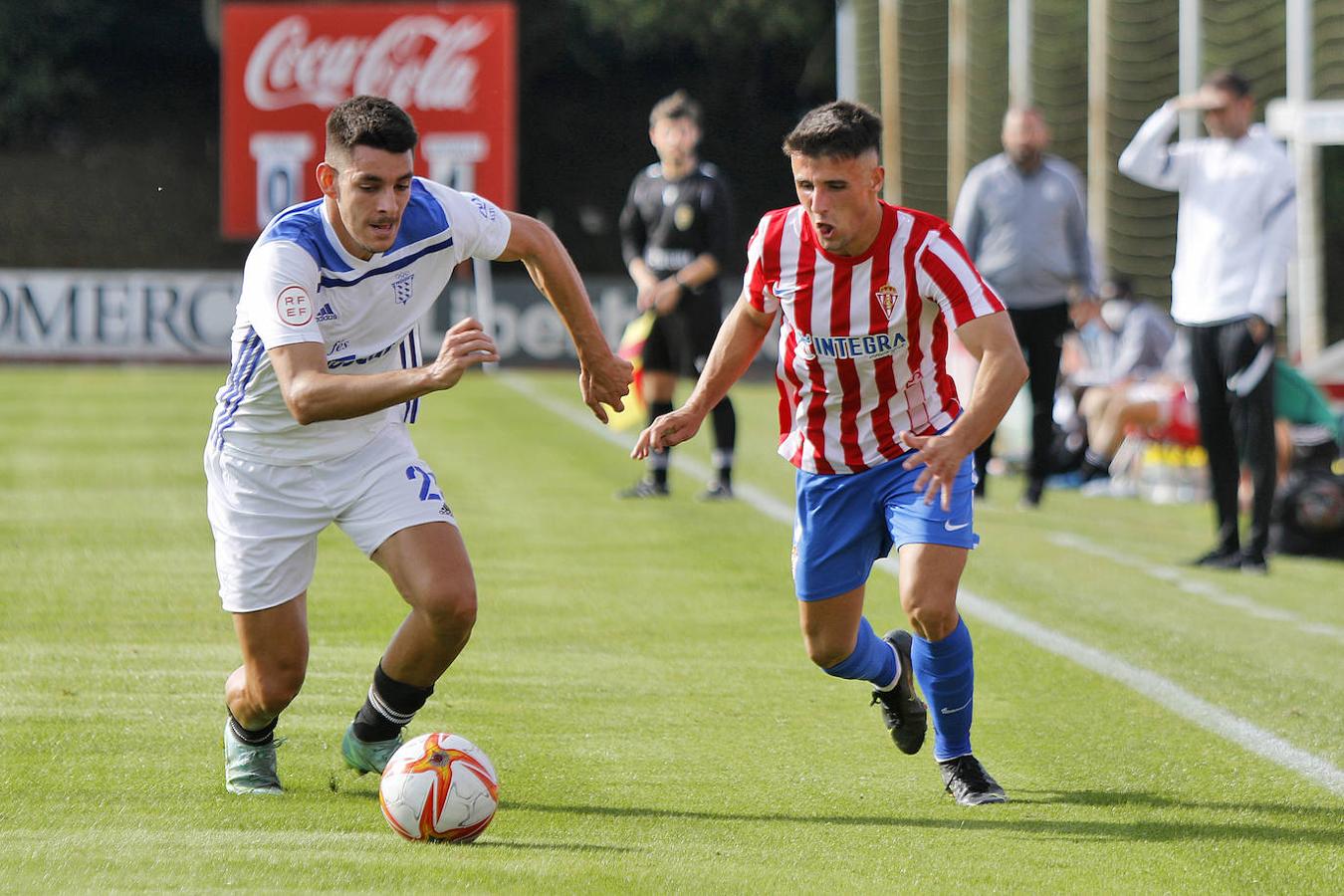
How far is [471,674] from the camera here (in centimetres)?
700

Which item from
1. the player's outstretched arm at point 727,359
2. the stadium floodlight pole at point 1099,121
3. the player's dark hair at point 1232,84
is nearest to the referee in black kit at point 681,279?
the player's dark hair at point 1232,84

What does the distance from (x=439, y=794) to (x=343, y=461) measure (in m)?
0.94

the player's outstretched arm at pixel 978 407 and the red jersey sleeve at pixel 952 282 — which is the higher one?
the red jersey sleeve at pixel 952 282

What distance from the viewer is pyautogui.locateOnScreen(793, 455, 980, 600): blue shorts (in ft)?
18.4

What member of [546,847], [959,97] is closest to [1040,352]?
[546,847]

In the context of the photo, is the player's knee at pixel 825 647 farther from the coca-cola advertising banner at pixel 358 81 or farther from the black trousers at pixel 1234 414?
the coca-cola advertising banner at pixel 358 81

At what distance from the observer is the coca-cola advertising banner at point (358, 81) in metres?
29.4

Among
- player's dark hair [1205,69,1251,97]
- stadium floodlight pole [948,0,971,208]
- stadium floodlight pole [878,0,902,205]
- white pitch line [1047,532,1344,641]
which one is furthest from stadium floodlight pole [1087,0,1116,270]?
player's dark hair [1205,69,1251,97]

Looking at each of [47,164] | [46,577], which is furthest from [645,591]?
[47,164]

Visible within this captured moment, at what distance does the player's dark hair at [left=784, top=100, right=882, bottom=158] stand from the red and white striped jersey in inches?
9.3

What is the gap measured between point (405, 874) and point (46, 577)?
16.4 feet

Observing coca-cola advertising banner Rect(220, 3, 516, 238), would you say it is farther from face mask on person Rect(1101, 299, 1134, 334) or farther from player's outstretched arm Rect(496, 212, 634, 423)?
player's outstretched arm Rect(496, 212, 634, 423)

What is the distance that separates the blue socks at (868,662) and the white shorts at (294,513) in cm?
119

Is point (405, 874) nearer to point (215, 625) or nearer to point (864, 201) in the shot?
point (864, 201)
